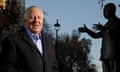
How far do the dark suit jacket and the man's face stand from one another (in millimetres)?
95

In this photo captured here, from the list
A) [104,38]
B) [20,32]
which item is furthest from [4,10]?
[20,32]

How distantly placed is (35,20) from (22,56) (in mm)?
409

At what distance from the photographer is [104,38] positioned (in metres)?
11.3

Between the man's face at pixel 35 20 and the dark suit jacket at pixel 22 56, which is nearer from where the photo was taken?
the dark suit jacket at pixel 22 56

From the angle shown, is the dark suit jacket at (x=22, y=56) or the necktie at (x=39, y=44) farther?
the necktie at (x=39, y=44)

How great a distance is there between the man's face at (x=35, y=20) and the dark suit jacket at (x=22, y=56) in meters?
0.09

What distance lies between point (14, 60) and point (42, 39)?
0.40 meters

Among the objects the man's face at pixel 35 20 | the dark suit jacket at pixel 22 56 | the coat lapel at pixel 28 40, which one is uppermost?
the man's face at pixel 35 20

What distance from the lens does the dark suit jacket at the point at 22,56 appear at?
5.31 meters

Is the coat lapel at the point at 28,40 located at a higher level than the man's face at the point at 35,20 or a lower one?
lower

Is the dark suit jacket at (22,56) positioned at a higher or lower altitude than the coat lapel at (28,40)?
lower

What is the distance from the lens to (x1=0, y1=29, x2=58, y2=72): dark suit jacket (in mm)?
5309

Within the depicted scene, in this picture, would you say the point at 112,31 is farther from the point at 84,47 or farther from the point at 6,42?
the point at 84,47

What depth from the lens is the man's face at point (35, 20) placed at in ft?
17.9
